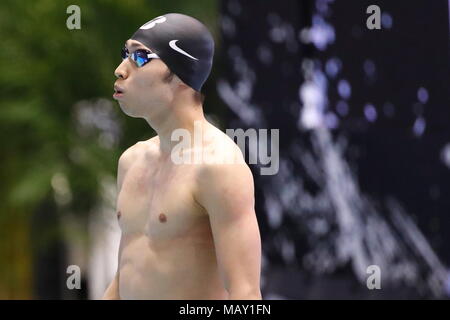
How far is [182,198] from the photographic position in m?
2.53

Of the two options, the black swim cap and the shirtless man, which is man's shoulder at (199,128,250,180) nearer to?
the shirtless man

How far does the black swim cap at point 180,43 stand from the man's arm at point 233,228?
13.3 inches

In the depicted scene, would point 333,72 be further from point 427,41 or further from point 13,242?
point 13,242

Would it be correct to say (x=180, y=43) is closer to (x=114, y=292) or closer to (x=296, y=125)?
(x=114, y=292)

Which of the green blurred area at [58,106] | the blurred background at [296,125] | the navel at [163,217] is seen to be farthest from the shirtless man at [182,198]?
the green blurred area at [58,106]

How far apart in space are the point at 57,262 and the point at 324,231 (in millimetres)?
4759

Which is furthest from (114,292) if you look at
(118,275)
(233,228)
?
(233,228)

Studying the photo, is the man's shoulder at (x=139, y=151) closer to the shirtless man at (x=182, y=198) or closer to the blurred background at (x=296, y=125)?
the shirtless man at (x=182, y=198)

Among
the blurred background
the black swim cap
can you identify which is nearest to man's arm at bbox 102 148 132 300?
the black swim cap

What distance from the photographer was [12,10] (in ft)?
29.8

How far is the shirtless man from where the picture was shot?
2.45 m

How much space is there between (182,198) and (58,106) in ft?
21.6
